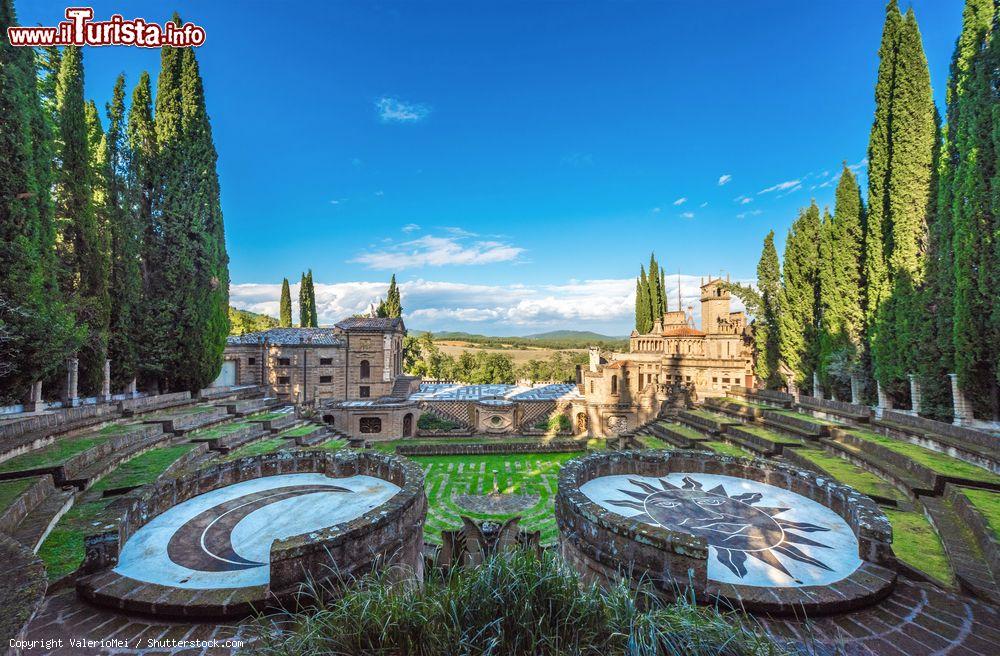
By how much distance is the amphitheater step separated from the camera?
6.01 m

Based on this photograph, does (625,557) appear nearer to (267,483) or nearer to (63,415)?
(267,483)

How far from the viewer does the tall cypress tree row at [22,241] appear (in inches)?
439

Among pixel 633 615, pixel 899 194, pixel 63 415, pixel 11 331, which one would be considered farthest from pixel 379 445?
pixel 899 194

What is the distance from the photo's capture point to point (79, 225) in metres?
15.9

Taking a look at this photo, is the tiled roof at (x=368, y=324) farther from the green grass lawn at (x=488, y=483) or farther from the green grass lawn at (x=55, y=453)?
the green grass lawn at (x=55, y=453)

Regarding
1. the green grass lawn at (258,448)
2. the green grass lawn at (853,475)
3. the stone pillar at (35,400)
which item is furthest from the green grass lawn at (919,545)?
the stone pillar at (35,400)

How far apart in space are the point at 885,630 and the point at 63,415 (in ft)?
65.5

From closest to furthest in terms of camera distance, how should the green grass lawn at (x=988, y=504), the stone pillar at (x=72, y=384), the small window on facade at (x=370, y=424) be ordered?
the green grass lawn at (x=988, y=504) < the stone pillar at (x=72, y=384) < the small window on facade at (x=370, y=424)

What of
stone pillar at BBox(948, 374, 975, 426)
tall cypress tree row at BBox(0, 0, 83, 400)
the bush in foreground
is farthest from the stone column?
tall cypress tree row at BBox(0, 0, 83, 400)

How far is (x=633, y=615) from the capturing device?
3.62 m

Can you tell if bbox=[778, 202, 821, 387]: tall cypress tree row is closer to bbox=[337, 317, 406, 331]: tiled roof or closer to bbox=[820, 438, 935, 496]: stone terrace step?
bbox=[820, 438, 935, 496]: stone terrace step

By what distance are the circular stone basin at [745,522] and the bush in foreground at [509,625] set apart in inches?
93.1

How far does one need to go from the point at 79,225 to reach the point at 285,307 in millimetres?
31199

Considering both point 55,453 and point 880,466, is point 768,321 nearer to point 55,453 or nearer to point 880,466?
point 880,466
